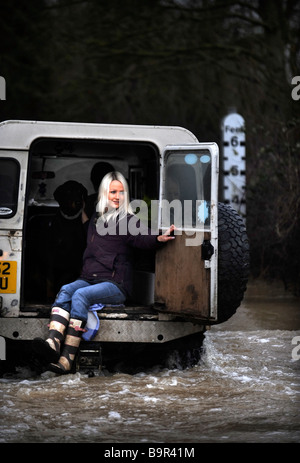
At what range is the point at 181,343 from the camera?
7.94 metres

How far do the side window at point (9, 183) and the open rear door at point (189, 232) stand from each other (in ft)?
4.02

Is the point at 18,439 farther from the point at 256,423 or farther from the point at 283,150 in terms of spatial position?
the point at 283,150

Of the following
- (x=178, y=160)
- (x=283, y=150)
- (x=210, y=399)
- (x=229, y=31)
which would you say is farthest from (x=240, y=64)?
(x=210, y=399)

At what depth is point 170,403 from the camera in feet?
21.6

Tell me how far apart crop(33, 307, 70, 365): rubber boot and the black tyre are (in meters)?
1.25

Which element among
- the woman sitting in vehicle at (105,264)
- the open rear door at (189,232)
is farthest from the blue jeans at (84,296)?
the open rear door at (189,232)

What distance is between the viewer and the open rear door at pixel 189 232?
7.23m

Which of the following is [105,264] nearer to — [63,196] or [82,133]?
[82,133]

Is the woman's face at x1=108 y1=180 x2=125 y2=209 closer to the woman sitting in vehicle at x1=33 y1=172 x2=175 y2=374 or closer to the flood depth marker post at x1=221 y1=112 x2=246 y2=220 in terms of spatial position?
the woman sitting in vehicle at x1=33 y1=172 x2=175 y2=374

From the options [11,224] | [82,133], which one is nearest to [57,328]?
[11,224]

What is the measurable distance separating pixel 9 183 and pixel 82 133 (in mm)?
748

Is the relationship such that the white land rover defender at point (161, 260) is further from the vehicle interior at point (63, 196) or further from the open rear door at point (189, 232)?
the vehicle interior at point (63, 196)

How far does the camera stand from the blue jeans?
7406mm
